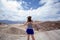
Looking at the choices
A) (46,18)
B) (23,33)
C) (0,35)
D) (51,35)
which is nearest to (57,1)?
(46,18)

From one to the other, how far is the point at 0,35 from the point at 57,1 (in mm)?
813

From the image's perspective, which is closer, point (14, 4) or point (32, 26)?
point (32, 26)

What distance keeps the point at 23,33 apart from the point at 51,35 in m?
0.33

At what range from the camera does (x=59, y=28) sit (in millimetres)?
1938

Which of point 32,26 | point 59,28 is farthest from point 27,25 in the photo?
point 59,28

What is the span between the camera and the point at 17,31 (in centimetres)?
195

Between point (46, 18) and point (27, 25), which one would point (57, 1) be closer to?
point (46, 18)

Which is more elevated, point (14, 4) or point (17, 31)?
point (14, 4)

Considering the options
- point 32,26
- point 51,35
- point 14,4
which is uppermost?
point 14,4

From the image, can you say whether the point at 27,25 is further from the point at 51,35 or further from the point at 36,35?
the point at 51,35

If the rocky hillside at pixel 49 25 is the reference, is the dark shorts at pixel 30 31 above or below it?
below

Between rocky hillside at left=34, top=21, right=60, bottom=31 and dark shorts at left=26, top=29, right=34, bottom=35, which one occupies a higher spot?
rocky hillside at left=34, top=21, right=60, bottom=31

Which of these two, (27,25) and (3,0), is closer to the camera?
(27,25)

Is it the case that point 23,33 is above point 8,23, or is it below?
below
